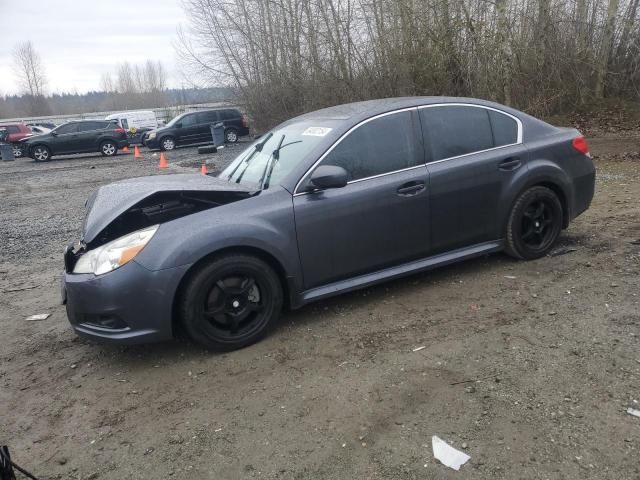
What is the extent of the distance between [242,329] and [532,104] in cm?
1333

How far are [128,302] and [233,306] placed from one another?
0.70 metres

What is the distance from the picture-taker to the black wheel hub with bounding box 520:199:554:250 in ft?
15.9

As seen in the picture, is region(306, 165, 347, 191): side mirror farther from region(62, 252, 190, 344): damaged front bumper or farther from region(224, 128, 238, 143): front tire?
region(224, 128, 238, 143): front tire

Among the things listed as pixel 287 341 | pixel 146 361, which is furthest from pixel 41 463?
pixel 287 341

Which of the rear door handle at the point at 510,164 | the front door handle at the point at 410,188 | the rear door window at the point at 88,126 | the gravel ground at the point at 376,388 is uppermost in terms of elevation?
the rear door window at the point at 88,126

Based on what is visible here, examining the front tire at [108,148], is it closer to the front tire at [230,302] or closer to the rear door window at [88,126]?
the rear door window at [88,126]

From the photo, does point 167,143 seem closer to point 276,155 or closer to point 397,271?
point 276,155

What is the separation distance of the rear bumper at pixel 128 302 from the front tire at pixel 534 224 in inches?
117

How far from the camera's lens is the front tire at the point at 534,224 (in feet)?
15.5

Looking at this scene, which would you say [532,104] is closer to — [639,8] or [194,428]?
[639,8]

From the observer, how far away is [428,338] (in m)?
3.65

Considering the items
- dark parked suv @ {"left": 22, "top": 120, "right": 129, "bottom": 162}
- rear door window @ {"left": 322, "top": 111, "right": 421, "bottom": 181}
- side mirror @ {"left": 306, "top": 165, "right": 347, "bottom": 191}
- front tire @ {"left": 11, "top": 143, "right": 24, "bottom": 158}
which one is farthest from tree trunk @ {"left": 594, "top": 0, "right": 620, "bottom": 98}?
front tire @ {"left": 11, "top": 143, "right": 24, "bottom": 158}

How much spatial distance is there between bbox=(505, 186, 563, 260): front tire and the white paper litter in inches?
104

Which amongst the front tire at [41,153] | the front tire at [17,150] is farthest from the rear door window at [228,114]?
the front tire at [17,150]
